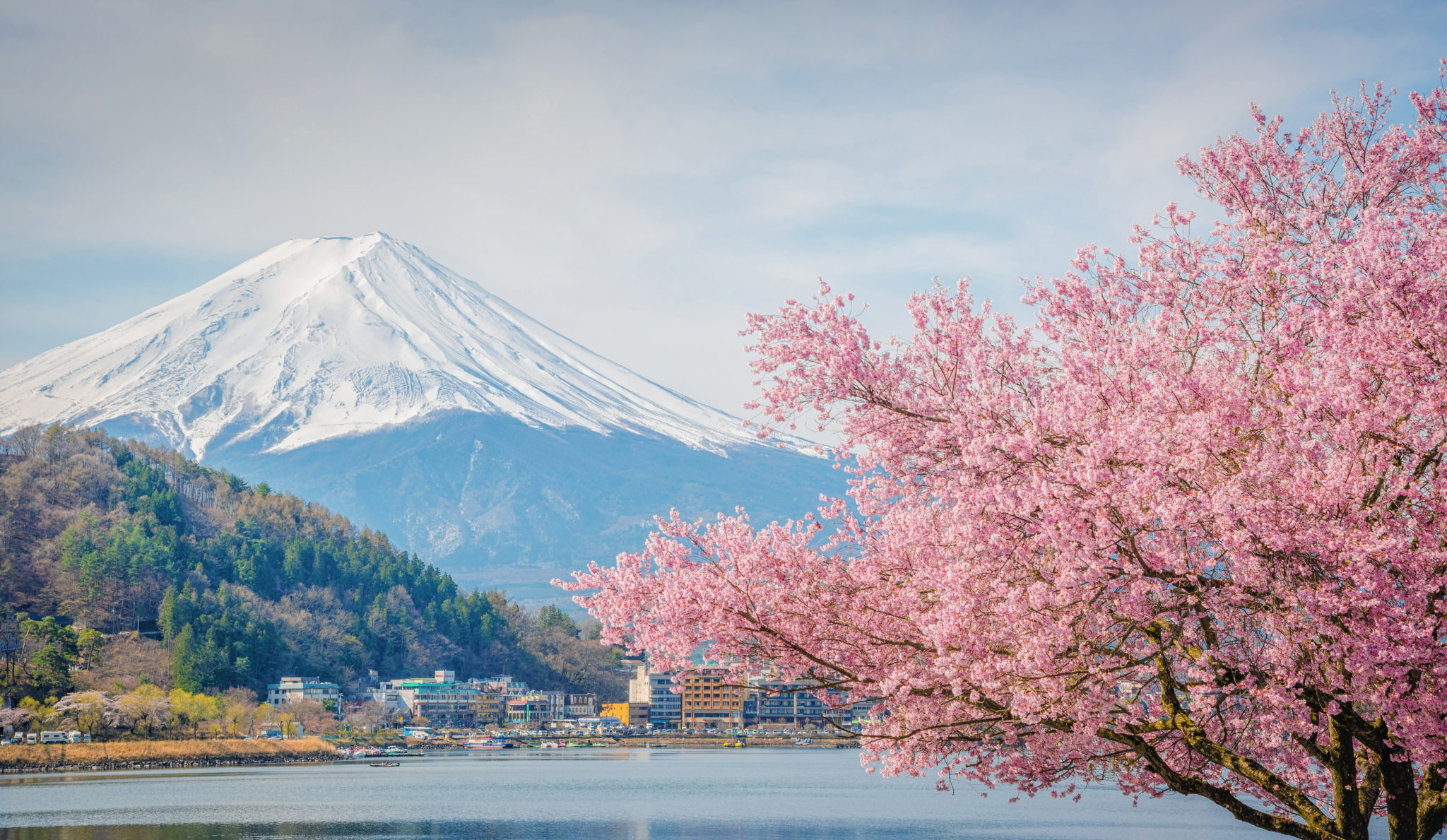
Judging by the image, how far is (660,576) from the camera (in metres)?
8.48

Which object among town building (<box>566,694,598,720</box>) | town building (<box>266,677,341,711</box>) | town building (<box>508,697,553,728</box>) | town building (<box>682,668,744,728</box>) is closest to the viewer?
town building (<box>266,677,341,711</box>)


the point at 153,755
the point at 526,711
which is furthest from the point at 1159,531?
the point at 526,711

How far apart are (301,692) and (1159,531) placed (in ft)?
358

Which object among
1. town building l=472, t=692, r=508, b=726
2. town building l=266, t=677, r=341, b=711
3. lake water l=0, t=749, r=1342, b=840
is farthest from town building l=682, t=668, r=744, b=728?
lake water l=0, t=749, r=1342, b=840

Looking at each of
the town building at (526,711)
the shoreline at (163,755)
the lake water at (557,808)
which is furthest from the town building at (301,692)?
the lake water at (557,808)

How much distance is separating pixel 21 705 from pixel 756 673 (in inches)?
3184

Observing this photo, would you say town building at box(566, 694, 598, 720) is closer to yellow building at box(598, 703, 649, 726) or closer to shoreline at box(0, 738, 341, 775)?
yellow building at box(598, 703, 649, 726)

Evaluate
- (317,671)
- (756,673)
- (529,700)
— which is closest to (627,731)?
(529,700)

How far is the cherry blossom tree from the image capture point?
21.0 feet

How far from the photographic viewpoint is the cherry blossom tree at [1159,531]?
640 centimetres

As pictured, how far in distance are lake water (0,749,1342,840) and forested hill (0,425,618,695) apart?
23.6 meters

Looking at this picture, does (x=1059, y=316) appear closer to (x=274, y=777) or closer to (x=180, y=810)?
(x=180, y=810)

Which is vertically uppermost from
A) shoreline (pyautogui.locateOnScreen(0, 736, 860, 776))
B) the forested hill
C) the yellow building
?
the forested hill

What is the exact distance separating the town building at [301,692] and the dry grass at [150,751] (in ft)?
38.3
